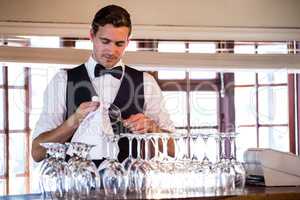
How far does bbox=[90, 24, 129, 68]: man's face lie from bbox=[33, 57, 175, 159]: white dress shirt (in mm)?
56

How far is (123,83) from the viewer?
286 cm

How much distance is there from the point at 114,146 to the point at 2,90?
1.22 metres

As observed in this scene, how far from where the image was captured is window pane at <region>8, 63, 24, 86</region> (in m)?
3.29

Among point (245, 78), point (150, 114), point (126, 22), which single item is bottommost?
point (150, 114)

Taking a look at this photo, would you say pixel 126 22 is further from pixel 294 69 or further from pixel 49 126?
pixel 294 69

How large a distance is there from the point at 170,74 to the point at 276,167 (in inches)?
52.8

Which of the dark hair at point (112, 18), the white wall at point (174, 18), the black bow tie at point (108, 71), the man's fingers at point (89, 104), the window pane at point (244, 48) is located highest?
A: the white wall at point (174, 18)

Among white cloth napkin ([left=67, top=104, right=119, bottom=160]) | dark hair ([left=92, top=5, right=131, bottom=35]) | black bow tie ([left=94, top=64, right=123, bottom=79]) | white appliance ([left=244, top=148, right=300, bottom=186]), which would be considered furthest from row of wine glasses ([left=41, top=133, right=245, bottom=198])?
dark hair ([left=92, top=5, right=131, bottom=35])

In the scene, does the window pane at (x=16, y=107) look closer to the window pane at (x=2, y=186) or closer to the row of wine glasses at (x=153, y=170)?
the window pane at (x=2, y=186)

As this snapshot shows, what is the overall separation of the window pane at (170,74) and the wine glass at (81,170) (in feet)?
4.60

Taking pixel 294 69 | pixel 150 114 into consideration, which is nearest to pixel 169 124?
pixel 150 114

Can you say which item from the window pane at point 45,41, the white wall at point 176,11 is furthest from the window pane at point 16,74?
the white wall at point 176,11

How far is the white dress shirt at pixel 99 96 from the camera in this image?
269 centimetres

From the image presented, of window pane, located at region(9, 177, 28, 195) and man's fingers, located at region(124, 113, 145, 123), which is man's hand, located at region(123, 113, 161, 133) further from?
window pane, located at region(9, 177, 28, 195)
